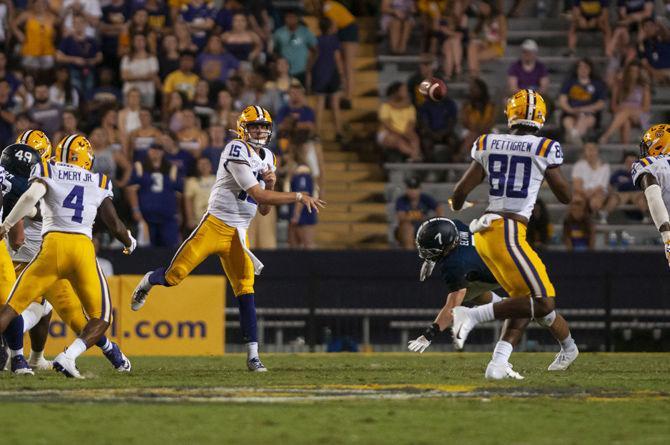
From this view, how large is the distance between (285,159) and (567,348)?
26.7ft

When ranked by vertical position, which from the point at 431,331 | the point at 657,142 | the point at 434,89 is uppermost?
the point at 434,89

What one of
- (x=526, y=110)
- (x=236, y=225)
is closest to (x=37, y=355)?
(x=236, y=225)

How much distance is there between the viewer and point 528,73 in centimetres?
2114

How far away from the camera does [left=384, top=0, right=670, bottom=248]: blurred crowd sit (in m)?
20.0

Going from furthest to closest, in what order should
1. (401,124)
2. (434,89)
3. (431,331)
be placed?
1. (401,124)
2. (434,89)
3. (431,331)

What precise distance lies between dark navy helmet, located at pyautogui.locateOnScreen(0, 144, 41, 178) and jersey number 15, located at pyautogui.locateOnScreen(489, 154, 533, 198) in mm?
3909

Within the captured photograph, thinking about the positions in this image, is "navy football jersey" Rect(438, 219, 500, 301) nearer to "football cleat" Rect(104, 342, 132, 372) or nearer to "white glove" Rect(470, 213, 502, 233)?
"white glove" Rect(470, 213, 502, 233)

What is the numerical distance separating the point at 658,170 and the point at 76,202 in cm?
488

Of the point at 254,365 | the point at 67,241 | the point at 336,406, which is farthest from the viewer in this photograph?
the point at 254,365

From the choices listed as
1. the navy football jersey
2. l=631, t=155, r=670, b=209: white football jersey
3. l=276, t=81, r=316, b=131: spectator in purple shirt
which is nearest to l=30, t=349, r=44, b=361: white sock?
the navy football jersey

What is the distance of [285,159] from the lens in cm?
1947

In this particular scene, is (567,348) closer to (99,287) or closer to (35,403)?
(99,287)

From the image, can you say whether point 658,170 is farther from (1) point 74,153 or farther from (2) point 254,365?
(1) point 74,153

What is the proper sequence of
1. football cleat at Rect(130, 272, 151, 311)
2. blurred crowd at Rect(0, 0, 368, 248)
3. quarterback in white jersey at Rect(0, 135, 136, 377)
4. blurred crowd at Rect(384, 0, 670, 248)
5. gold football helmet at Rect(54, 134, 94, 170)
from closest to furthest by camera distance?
quarterback in white jersey at Rect(0, 135, 136, 377), gold football helmet at Rect(54, 134, 94, 170), football cleat at Rect(130, 272, 151, 311), blurred crowd at Rect(0, 0, 368, 248), blurred crowd at Rect(384, 0, 670, 248)
